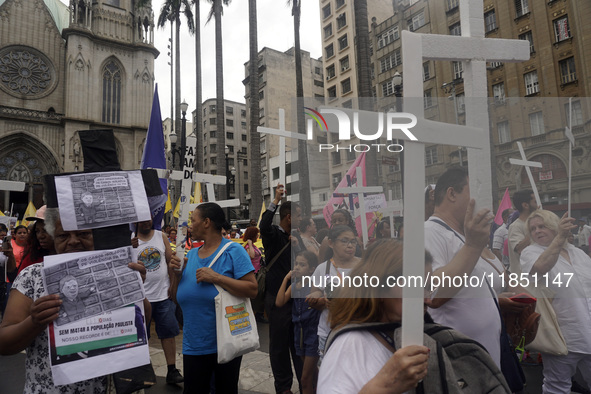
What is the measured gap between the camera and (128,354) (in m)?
2.13

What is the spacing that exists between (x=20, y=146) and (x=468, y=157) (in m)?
38.5

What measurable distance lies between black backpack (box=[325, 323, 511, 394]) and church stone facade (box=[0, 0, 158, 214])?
34.7 metres

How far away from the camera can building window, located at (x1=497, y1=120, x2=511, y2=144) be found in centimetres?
178

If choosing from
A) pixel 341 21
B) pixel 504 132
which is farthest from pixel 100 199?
pixel 341 21

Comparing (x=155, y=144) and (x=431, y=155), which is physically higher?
(x=155, y=144)

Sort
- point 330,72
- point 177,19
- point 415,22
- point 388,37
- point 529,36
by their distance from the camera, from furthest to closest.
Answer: point 330,72
point 177,19
point 388,37
point 529,36
point 415,22

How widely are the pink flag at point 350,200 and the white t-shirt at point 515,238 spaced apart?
0.76 metres

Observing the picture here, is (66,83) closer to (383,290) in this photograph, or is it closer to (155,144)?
(155,144)

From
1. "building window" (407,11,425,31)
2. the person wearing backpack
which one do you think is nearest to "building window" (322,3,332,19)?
"building window" (407,11,425,31)

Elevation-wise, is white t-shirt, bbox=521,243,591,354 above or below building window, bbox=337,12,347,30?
below

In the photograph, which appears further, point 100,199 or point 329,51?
point 329,51

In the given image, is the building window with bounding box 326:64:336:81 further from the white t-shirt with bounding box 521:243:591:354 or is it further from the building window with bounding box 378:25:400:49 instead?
the white t-shirt with bounding box 521:243:591:354

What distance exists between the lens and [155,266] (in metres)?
4.59

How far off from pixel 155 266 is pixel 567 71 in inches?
839
